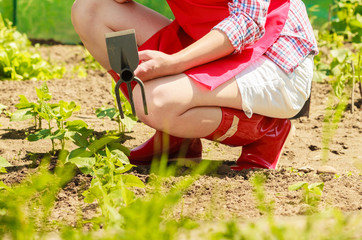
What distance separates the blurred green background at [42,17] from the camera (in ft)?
16.3

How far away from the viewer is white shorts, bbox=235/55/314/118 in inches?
82.6

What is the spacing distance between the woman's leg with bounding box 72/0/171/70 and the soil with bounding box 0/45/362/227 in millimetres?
491

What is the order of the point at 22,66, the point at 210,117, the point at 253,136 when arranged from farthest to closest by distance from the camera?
the point at 22,66, the point at 253,136, the point at 210,117

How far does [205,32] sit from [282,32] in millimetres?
308

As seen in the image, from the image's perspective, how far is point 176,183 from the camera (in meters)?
1.94

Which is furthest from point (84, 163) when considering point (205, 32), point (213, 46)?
point (205, 32)

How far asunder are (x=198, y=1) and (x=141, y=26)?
320 millimetres

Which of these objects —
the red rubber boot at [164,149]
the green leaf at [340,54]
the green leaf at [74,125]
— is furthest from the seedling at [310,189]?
the green leaf at [340,54]

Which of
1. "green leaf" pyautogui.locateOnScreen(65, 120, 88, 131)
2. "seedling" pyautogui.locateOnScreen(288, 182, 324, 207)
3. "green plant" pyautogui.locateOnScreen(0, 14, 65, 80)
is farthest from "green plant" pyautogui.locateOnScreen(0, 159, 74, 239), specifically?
"green plant" pyautogui.locateOnScreen(0, 14, 65, 80)

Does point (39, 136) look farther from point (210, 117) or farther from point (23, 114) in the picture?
point (210, 117)

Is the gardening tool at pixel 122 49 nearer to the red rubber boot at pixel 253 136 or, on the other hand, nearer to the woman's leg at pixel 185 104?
the woman's leg at pixel 185 104

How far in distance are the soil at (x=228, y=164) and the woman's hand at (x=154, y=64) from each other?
0.39 metres

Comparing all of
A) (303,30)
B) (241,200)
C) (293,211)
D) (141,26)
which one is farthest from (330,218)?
(141,26)

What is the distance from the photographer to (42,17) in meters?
5.02
